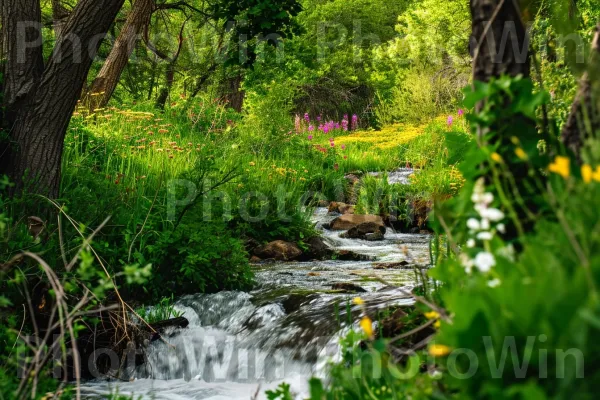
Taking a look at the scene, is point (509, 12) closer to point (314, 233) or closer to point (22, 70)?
point (22, 70)

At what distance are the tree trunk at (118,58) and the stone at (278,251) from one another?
492 centimetres

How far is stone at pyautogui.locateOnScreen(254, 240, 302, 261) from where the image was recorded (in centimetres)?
805

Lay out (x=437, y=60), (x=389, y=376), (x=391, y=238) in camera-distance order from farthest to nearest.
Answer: (x=437, y=60) < (x=391, y=238) < (x=389, y=376)

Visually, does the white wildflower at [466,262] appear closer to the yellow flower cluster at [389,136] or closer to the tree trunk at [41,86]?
the tree trunk at [41,86]

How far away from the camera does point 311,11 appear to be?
2553cm

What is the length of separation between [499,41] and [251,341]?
3373 millimetres

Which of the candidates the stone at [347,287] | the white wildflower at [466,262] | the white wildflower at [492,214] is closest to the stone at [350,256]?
the stone at [347,287]

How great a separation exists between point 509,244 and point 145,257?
14.1 feet

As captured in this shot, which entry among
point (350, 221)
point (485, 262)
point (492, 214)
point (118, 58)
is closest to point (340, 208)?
point (350, 221)

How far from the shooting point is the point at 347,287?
604cm

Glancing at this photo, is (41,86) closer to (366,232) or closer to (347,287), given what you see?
(347,287)

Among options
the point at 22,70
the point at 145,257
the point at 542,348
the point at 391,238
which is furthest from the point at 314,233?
the point at 542,348

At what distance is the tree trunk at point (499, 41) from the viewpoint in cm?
266

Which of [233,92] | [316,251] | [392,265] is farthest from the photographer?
[233,92]
